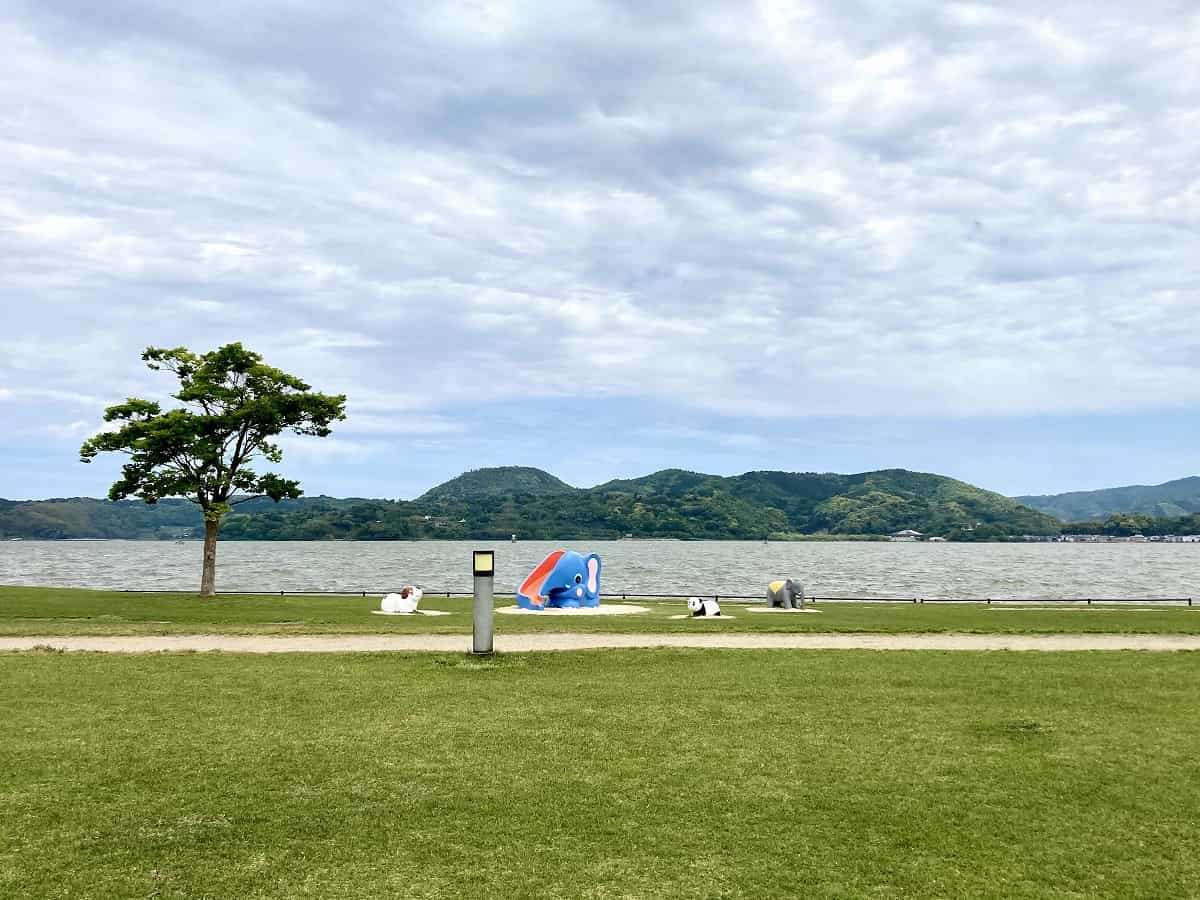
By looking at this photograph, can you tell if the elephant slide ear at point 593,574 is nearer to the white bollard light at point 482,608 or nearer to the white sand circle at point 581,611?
the white sand circle at point 581,611

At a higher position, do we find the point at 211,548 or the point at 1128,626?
the point at 211,548

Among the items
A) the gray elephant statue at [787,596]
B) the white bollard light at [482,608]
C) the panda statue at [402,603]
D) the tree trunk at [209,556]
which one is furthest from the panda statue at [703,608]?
the tree trunk at [209,556]

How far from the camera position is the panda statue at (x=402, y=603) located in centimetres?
3729

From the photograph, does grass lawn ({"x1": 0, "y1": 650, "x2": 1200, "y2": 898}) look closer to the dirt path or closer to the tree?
the dirt path

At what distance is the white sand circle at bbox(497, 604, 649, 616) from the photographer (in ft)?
120

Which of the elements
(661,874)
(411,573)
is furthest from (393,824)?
(411,573)

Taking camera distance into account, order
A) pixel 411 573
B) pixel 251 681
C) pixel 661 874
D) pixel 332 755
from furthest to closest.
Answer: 1. pixel 411 573
2. pixel 251 681
3. pixel 332 755
4. pixel 661 874

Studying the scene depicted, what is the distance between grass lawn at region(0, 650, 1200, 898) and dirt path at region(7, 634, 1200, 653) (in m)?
5.15

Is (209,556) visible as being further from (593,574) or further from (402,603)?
(593,574)

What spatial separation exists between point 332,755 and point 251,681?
19.3 feet

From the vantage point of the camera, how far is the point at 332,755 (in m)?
10.4

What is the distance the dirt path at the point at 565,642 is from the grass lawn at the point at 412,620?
69.4 inches

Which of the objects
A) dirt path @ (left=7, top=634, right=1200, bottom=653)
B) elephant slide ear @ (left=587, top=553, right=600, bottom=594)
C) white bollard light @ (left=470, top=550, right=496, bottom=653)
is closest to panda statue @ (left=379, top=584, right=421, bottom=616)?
elephant slide ear @ (left=587, top=553, right=600, bottom=594)

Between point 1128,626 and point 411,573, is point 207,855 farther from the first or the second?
point 411,573
